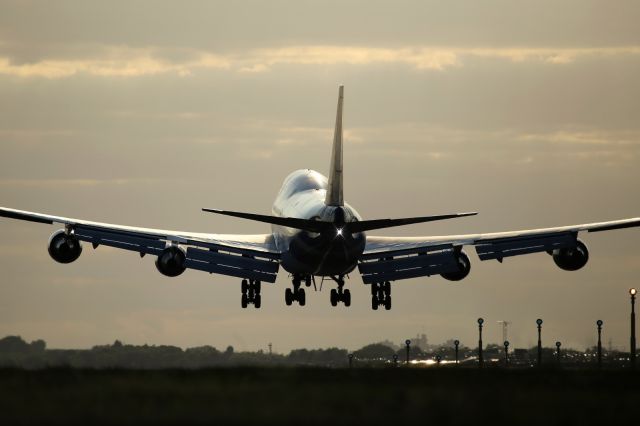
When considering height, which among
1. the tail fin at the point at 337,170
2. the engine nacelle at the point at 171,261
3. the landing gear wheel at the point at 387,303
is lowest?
→ the landing gear wheel at the point at 387,303

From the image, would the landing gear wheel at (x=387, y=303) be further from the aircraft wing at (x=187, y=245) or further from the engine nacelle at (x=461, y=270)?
the aircraft wing at (x=187, y=245)

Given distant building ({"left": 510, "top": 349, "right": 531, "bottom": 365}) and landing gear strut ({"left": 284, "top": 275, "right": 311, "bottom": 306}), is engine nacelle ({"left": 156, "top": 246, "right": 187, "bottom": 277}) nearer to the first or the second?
landing gear strut ({"left": 284, "top": 275, "right": 311, "bottom": 306})

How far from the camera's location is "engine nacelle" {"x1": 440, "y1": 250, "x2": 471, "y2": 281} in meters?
82.9

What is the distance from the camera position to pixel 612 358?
90.4 m

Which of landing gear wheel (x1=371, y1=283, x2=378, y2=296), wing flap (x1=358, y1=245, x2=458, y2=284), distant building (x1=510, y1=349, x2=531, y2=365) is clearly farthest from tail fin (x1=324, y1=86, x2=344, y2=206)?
distant building (x1=510, y1=349, x2=531, y2=365)

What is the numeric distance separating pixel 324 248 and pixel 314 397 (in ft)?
117

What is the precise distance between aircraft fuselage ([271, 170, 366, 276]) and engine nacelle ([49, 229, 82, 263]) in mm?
11138

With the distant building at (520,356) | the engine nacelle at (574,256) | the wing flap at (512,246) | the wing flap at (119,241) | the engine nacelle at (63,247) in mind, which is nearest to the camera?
the engine nacelle at (63,247)

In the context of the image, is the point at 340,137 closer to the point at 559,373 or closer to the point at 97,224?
the point at 97,224

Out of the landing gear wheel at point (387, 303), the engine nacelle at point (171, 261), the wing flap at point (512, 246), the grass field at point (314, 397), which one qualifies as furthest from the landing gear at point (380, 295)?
Result: the grass field at point (314, 397)

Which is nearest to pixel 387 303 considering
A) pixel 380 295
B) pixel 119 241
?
pixel 380 295

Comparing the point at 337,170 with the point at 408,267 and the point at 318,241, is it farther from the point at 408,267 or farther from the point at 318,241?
the point at 408,267

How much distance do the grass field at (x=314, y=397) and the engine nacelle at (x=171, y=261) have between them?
1158 inches

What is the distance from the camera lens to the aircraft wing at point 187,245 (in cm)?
7488
